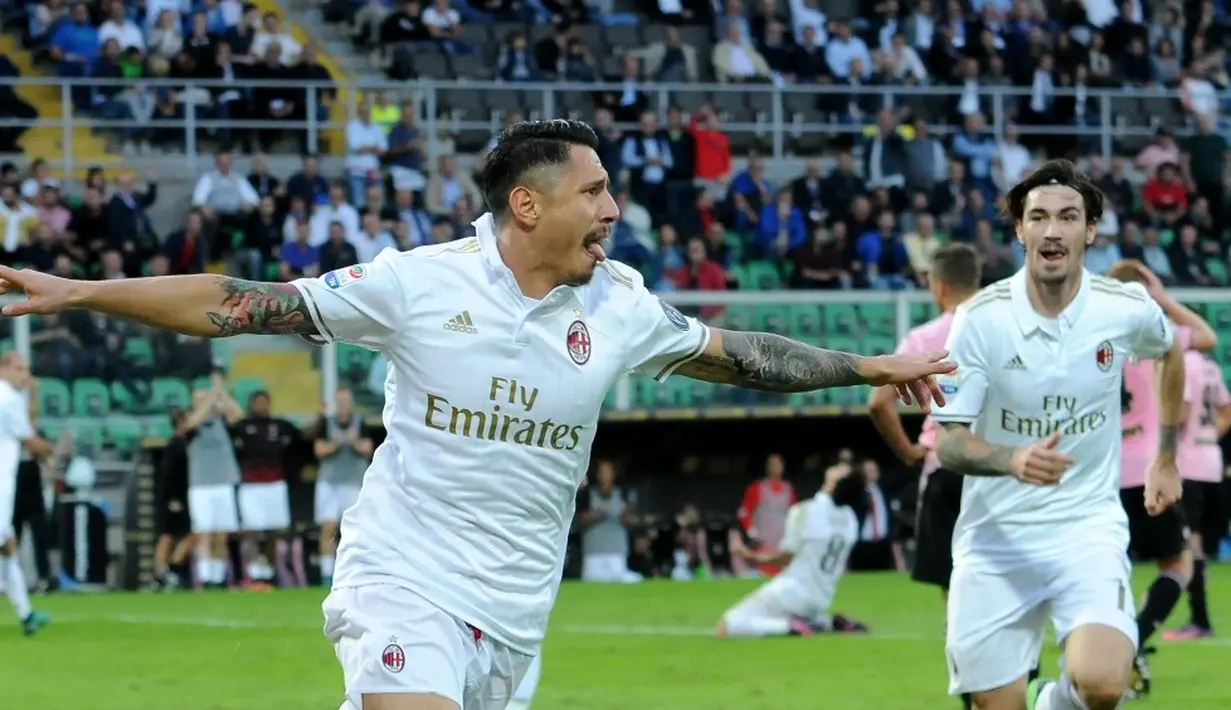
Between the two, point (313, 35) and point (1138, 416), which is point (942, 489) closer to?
point (1138, 416)

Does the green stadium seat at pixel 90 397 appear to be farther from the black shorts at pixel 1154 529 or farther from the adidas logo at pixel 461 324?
the adidas logo at pixel 461 324

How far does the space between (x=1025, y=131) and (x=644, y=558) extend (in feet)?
30.7

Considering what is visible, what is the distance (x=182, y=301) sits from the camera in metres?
5.66

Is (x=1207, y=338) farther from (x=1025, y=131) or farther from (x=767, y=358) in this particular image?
(x=1025, y=131)

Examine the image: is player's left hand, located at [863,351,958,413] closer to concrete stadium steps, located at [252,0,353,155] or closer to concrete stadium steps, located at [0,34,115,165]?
concrete stadium steps, located at [0,34,115,165]

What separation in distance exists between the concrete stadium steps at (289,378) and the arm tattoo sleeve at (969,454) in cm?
1407

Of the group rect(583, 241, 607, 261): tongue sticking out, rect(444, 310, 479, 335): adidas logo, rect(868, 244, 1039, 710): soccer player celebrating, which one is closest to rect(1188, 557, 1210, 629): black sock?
rect(868, 244, 1039, 710): soccer player celebrating

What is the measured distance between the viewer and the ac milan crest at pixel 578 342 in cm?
606

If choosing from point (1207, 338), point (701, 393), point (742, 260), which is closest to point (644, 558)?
point (701, 393)

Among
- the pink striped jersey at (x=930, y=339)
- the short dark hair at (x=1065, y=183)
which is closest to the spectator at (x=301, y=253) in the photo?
the pink striped jersey at (x=930, y=339)

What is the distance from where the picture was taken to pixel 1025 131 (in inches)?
1120

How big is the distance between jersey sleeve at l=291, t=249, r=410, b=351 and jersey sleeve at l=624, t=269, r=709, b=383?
0.70 m

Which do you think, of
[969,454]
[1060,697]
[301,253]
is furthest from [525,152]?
[301,253]

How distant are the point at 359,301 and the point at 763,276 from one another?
19.1 metres
